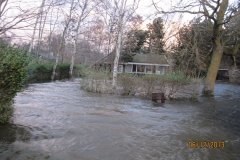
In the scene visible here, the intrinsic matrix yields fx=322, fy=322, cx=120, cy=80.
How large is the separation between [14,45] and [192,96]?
598 inches

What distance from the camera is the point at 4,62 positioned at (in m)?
8.66

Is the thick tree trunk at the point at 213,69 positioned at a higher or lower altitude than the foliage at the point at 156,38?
lower

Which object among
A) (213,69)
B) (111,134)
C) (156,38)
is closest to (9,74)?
(111,134)

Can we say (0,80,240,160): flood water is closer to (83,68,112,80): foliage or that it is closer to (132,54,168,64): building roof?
(83,68,112,80): foliage

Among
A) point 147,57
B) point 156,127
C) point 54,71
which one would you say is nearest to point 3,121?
point 156,127

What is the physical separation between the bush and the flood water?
0.63 meters

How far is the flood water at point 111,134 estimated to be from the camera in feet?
26.2
